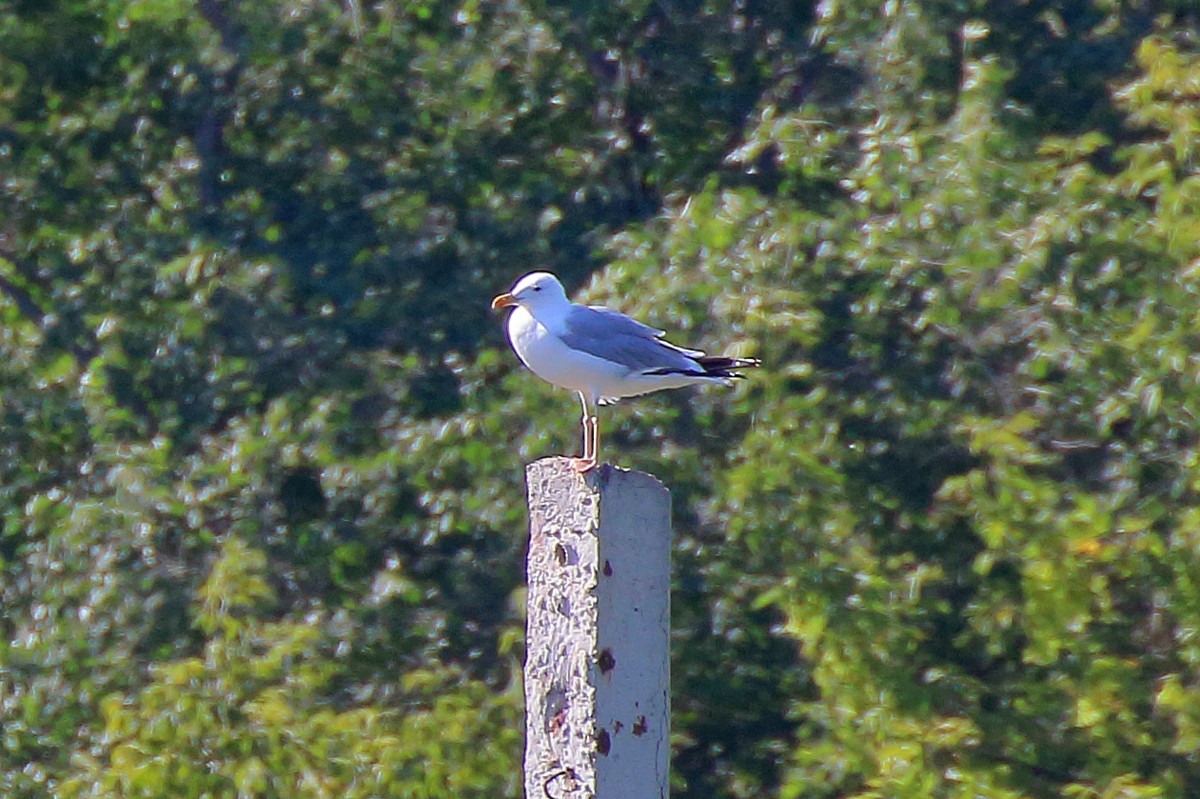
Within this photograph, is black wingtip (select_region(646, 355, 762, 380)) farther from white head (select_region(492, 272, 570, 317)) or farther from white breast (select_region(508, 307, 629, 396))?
white head (select_region(492, 272, 570, 317))

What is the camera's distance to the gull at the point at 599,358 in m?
4.57

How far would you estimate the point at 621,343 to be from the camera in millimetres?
4617

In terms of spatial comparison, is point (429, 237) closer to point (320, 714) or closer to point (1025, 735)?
point (320, 714)

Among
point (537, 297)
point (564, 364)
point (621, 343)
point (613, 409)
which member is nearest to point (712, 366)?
point (621, 343)

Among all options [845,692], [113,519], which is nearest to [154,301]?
[113,519]

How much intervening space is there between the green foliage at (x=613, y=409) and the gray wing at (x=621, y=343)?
0.89 m

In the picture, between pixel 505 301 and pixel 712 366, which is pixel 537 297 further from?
pixel 712 366

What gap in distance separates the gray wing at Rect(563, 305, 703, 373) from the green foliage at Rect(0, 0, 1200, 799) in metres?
0.89

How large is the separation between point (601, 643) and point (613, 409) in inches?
129

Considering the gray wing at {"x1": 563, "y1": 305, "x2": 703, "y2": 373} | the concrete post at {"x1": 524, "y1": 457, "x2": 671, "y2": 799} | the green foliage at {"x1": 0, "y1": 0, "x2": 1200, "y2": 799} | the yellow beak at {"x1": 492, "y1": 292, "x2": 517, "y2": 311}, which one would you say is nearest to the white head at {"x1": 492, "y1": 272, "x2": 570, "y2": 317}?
the yellow beak at {"x1": 492, "y1": 292, "x2": 517, "y2": 311}

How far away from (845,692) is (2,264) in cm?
369

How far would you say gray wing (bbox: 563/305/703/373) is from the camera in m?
4.59

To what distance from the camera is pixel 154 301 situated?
280 inches

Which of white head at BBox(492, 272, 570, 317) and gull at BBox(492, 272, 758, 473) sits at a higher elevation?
white head at BBox(492, 272, 570, 317)
